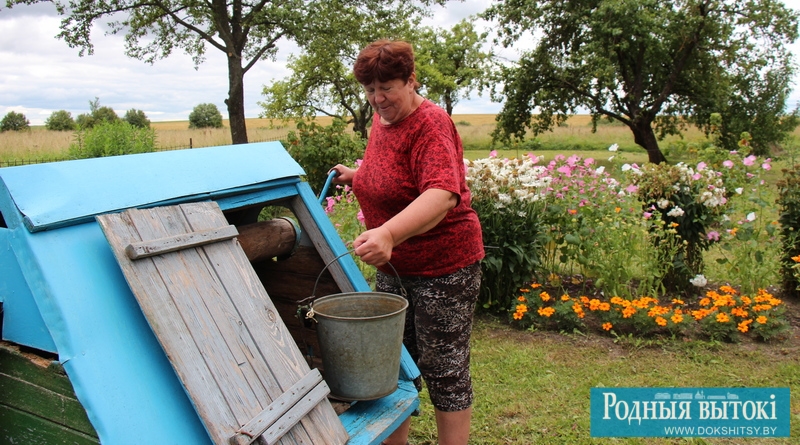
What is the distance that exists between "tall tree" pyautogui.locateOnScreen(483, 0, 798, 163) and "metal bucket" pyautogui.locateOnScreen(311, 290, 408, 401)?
47.9 feet

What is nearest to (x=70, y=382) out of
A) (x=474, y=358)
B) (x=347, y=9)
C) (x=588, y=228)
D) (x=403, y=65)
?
(x=403, y=65)

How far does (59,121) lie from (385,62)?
1327 inches

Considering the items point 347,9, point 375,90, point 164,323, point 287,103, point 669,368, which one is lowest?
point 669,368

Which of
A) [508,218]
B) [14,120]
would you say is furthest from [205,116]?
[508,218]

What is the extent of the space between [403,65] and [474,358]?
8.39 ft

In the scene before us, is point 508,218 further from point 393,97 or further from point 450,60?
point 450,60

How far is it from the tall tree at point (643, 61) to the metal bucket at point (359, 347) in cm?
1461

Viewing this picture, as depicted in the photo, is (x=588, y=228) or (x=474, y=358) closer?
(x=474, y=358)

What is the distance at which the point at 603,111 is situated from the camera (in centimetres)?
1742

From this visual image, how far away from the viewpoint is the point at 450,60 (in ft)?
107

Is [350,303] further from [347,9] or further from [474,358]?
[347,9]

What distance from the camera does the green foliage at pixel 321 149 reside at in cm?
984

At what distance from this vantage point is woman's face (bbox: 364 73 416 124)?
2143 millimetres

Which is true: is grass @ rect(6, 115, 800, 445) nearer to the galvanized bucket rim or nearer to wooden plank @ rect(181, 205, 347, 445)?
the galvanized bucket rim
